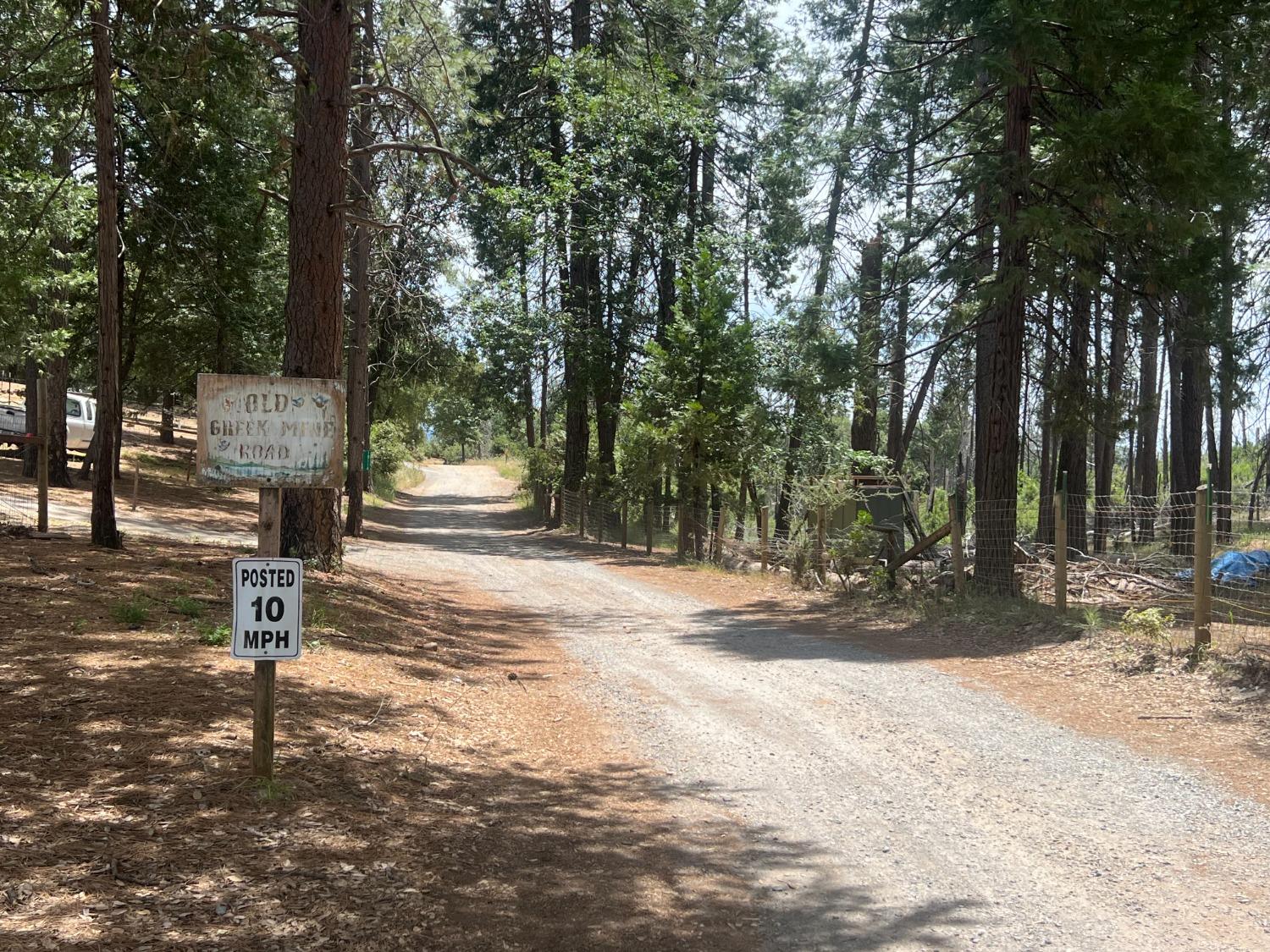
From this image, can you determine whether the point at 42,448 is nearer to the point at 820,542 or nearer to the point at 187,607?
the point at 187,607

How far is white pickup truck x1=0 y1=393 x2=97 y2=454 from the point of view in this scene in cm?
2641

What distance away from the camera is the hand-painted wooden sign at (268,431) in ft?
16.3

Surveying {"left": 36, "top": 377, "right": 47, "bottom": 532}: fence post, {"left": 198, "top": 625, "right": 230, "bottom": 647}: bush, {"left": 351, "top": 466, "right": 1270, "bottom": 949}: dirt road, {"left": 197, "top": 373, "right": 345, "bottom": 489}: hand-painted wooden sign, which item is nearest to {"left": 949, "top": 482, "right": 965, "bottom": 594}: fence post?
{"left": 351, "top": 466, "right": 1270, "bottom": 949}: dirt road

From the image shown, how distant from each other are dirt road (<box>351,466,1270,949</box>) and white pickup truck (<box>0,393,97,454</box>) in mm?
22791

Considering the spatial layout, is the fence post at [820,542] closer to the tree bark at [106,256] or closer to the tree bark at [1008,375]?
the tree bark at [1008,375]

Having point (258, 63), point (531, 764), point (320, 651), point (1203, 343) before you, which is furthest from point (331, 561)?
point (1203, 343)

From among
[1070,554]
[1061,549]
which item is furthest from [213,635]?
[1070,554]

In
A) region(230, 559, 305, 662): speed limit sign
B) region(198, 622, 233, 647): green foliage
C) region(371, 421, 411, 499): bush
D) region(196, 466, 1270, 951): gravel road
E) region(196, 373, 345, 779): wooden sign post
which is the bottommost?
region(196, 466, 1270, 951): gravel road

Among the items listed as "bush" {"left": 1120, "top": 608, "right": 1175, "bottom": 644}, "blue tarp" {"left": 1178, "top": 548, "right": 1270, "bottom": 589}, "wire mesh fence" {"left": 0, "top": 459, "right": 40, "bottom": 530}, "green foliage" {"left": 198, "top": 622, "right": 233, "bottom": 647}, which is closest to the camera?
"green foliage" {"left": 198, "top": 622, "right": 233, "bottom": 647}

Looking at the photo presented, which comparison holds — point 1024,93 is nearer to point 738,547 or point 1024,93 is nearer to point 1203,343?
point 1203,343

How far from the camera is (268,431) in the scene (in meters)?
5.04

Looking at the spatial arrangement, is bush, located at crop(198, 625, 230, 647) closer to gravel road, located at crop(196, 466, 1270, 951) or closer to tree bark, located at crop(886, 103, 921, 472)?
gravel road, located at crop(196, 466, 1270, 951)

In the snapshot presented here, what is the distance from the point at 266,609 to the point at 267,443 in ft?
2.80

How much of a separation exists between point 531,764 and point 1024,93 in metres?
11.4
